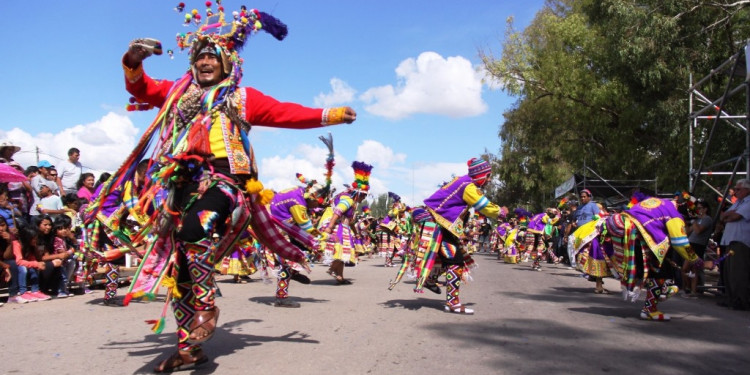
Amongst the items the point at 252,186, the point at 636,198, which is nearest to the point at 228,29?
the point at 252,186

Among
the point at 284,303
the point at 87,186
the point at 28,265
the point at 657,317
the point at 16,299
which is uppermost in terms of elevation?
the point at 87,186

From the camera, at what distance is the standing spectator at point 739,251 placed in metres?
8.08

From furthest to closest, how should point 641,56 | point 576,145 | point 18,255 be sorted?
point 576,145 < point 641,56 < point 18,255

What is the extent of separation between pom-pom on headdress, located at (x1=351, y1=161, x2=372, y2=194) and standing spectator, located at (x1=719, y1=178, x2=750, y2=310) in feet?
18.8

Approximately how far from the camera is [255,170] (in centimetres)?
448

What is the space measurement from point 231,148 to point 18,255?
5.52 metres

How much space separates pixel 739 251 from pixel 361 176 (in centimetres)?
609

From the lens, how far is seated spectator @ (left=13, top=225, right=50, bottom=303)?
314 inches

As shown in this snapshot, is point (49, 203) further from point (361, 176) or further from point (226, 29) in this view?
point (226, 29)

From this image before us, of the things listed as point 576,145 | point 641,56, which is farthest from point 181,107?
point 576,145

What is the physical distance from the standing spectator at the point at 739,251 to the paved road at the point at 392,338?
308 millimetres

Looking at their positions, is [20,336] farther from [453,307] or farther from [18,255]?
[453,307]

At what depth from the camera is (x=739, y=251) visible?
823 centimetres

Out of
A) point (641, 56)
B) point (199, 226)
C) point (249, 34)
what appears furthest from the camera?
point (641, 56)
